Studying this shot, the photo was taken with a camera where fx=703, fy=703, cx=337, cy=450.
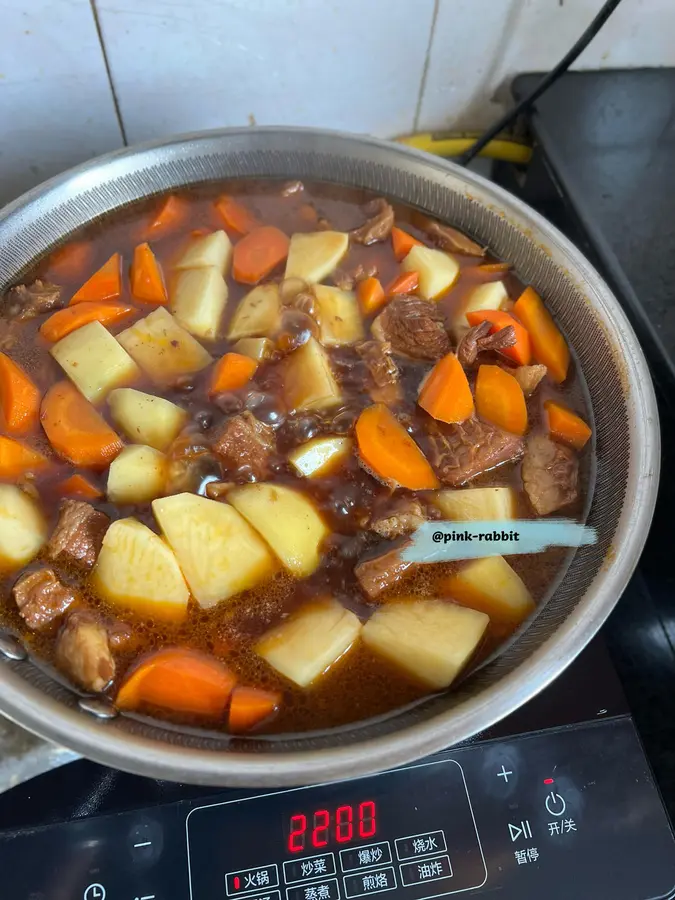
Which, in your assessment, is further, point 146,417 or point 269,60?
point 269,60

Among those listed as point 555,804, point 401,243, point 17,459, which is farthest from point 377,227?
point 555,804

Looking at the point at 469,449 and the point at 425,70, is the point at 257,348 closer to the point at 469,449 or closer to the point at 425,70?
the point at 469,449

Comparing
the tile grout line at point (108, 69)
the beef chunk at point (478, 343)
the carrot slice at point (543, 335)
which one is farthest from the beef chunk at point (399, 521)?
the tile grout line at point (108, 69)

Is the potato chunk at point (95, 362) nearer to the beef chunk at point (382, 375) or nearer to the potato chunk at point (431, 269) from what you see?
the beef chunk at point (382, 375)

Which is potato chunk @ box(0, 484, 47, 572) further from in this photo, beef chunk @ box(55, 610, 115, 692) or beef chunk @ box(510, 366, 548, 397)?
beef chunk @ box(510, 366, 548, 397)

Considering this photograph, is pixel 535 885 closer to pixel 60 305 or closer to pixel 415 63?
pixel 60 305

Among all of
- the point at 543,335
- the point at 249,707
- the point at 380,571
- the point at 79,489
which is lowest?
the point at 249,707

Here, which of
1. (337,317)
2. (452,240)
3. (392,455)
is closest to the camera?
(392,455)

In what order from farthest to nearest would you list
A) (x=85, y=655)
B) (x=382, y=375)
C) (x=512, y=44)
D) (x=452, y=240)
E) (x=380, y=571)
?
(x=512, y=44) < (x=452, y=240) < (x=382, y=375) < (x=380, y=571) < (x=85, y=655)
